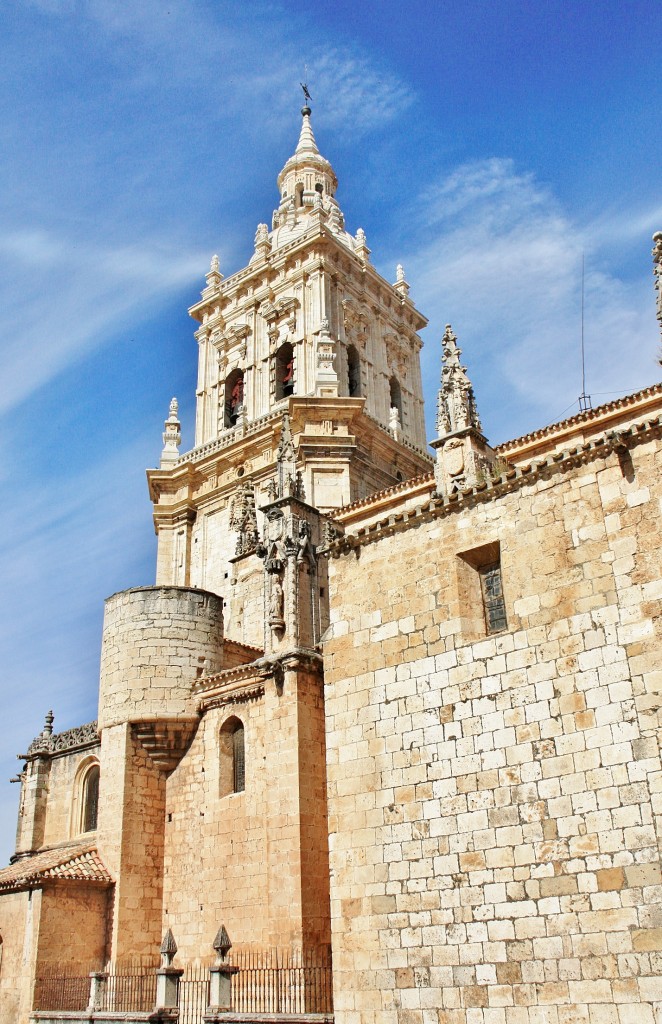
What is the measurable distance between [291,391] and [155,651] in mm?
14128

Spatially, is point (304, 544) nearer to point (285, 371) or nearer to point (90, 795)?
point (90, 795)

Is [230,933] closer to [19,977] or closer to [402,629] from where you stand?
[19,977]

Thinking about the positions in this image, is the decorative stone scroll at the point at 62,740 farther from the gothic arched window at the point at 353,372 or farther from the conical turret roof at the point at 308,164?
the conical turret roof at the point at 308,164

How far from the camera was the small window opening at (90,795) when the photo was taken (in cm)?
2266

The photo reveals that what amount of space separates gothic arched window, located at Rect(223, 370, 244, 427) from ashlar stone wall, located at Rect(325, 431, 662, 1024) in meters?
21.2

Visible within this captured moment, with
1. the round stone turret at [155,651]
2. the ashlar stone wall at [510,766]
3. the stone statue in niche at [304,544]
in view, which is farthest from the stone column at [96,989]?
the stone statue in niche at [304,544]

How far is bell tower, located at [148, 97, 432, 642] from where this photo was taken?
28969 mm

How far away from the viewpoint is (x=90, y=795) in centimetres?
2291

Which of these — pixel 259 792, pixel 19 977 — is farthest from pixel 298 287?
pixel 19 977

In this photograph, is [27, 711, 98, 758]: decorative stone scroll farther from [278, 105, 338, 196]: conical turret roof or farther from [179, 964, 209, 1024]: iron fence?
[278, 105, 338, 196]: conical turret roof

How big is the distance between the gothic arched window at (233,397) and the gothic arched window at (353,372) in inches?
150

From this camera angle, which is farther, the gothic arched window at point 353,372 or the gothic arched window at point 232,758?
the gothic arched window at point 353,372

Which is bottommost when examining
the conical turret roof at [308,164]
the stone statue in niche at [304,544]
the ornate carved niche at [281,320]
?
the stone statue in niche at [304,544]

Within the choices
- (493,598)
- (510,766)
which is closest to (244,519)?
(493,598)
